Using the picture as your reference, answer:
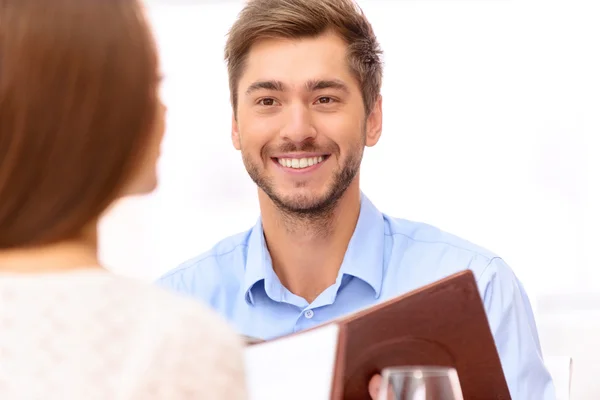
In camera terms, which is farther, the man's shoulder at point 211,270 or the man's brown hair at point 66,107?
the man's shoulder at point 211,270

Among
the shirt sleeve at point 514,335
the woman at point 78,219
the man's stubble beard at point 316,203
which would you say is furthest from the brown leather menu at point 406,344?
the man's stubble beard at point 316,203

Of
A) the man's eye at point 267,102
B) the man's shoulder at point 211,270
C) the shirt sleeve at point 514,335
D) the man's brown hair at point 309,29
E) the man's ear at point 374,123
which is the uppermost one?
the man's brown hair at point 309,29

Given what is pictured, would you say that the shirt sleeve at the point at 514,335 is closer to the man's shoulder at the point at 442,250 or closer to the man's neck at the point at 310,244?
the man's shoulder at the point at 442,250

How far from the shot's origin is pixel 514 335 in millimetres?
1758

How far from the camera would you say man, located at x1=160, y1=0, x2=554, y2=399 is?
74.2 inches

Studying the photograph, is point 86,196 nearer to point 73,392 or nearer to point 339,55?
point 73,392

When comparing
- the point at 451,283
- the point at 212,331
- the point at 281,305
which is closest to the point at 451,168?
the point at 281,305

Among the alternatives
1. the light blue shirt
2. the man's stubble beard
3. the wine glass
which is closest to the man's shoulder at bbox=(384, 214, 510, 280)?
the light blue shirt

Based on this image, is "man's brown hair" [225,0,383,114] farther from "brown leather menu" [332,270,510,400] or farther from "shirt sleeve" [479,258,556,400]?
"brown leather menu" [332,270,510,400]

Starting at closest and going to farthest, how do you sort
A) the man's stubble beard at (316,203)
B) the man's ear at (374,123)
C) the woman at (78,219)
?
the woman at (78,219) < the man's stubble beard at (316,203) < the man's ear at (374,123)

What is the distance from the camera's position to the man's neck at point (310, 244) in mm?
1914

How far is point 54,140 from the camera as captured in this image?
2.17 feet

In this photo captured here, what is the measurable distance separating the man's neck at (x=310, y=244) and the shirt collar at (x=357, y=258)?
30 millimetres

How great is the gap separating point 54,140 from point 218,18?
6.81 ft
